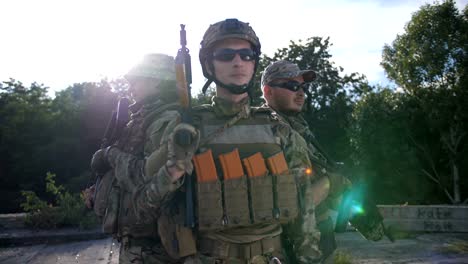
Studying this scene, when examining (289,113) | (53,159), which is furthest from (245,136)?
(53,159)

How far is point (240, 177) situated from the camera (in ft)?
8.03

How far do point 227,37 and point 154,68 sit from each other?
1.52 m

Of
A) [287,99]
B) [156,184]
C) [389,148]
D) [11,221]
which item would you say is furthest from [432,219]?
[389,148]

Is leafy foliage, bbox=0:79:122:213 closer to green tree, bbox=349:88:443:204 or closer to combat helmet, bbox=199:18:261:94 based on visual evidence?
green tree, bbox=349:88:443:204

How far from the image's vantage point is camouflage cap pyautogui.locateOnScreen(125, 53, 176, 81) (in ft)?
12.9

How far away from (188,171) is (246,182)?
389mm

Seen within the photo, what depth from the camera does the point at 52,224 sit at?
33.1ft

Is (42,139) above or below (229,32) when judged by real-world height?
above

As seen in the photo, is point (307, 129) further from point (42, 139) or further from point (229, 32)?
point (42, 139)

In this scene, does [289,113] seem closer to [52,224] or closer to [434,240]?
[434,240]

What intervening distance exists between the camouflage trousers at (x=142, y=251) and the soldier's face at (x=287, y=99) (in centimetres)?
167

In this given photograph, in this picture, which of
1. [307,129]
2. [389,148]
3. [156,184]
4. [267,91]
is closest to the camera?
[156,184]

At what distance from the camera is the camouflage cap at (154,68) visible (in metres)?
3.93

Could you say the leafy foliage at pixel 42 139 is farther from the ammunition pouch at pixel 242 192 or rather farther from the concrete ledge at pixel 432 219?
the ammunition pouch at pixel 242 192
